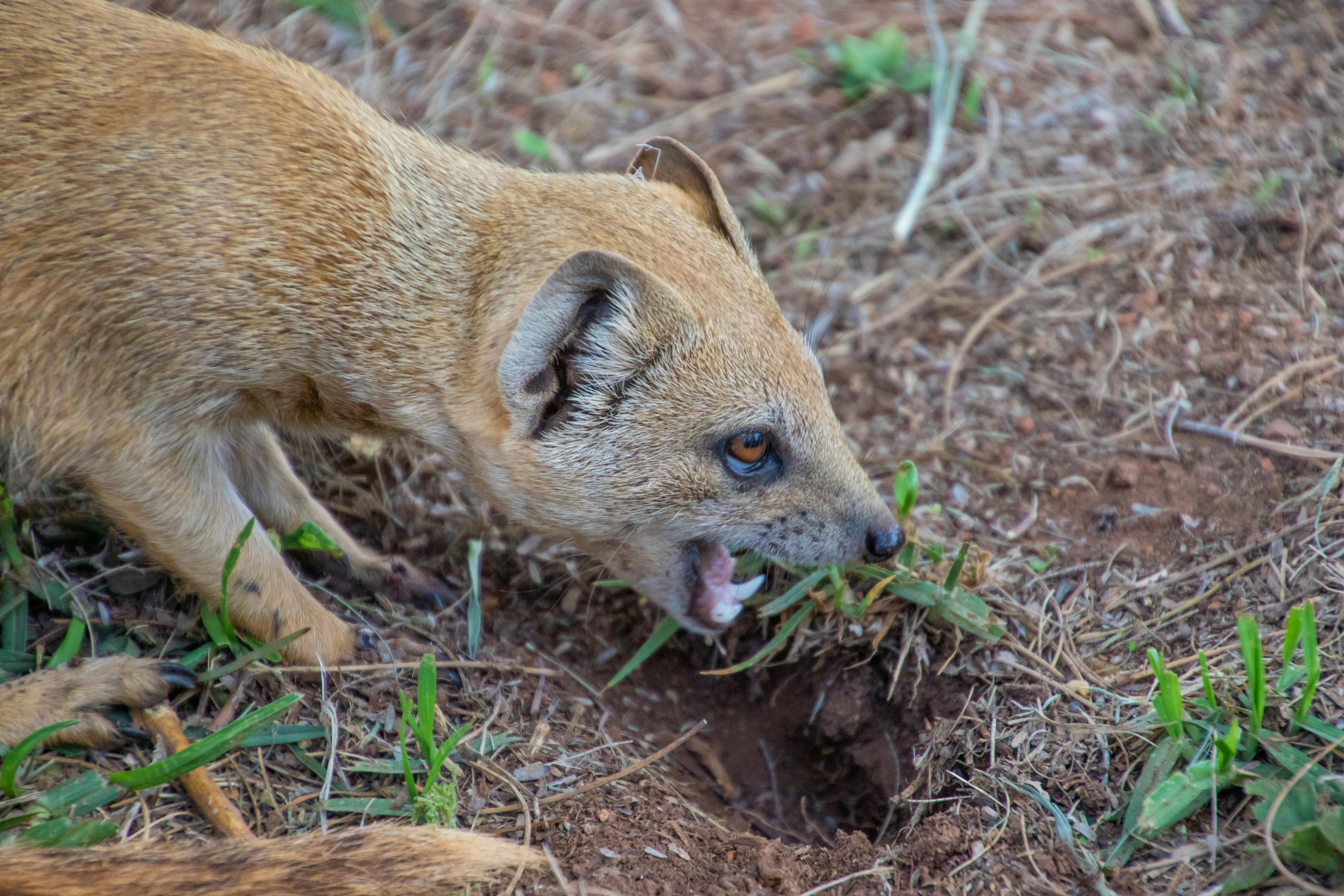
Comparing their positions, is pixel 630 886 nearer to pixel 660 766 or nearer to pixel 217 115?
pixel 660 766

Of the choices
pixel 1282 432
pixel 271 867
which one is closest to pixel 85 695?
pixel 271 867

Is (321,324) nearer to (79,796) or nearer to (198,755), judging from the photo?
(198,755)

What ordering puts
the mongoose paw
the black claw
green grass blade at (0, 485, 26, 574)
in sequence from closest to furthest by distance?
the black claw < green grass blade at (0, 485, 26, 574) < the mongoose paw

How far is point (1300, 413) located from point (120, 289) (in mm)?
4268

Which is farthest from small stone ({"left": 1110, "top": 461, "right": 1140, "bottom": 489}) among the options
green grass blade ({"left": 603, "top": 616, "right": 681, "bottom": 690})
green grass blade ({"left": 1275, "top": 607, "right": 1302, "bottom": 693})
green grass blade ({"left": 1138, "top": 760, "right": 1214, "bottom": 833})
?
green grass blade ({"left": 603, "top": 616, "right": 681, "bottom": 690})

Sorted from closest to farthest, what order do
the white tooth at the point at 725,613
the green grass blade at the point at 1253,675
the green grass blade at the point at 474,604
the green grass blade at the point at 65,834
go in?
1. the green grass blade at the point at 65,834
2. the green grass blade at the point at 1253,675
3. the white tooth at the point at 725,613
4. the green grass blade at the point at 474,604

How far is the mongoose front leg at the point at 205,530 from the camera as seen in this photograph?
3.33 meters

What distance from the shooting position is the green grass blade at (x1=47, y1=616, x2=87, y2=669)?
11.1 ft

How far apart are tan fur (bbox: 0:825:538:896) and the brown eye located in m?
1.36

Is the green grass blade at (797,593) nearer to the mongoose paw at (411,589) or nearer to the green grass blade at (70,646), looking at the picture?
the mongoose paw at (411,589)

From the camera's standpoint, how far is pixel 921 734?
3.62 metres

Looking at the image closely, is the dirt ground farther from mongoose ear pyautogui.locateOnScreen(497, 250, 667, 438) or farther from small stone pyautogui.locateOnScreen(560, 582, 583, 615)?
mongoose ear pyautogui.locateOnScreen(497, 250, 667, 438)

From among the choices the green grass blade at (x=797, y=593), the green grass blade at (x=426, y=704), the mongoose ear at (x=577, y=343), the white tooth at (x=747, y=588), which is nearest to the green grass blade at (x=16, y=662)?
the green grass blade at (x=426, y=704)

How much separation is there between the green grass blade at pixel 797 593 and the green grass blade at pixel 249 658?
160 cm
